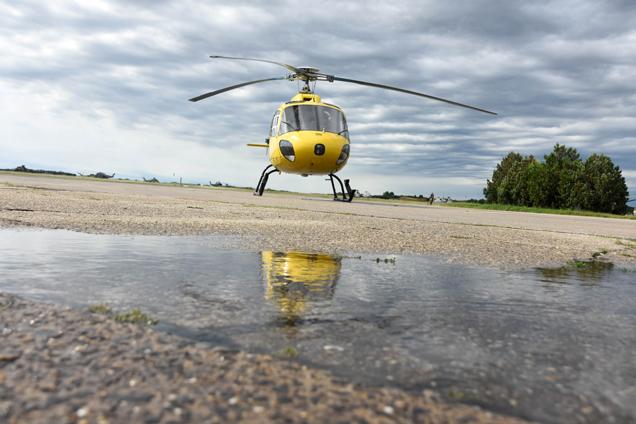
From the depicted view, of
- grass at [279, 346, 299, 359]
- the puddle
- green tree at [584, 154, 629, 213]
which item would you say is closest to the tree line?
green tree at [584, 154, 629, 213]

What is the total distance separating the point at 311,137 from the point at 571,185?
55.3 m

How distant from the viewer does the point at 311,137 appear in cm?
1906

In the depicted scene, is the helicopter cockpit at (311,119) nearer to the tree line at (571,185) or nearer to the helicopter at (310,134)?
the helicopter at (310,134)

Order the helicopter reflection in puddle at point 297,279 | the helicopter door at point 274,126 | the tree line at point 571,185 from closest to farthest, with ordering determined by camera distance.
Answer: the helicopter reflection in puddle at point 297,279 → the helicopter door at point 274,126 → the tree line at point 571,185

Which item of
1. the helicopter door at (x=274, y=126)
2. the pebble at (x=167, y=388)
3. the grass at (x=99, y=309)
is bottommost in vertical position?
the pebble at (x=167, y=388)

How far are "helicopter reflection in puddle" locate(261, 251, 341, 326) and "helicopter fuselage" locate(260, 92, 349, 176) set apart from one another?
13.2 meters

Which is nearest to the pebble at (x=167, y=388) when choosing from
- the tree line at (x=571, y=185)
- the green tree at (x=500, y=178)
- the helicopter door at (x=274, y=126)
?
the helicopter door at (x=274, y=126)

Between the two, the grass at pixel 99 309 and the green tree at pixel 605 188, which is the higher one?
the green tree at pixel 605 188

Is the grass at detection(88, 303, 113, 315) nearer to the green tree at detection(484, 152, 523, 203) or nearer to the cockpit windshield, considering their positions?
the cockpit windshield

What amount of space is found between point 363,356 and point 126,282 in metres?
2.35

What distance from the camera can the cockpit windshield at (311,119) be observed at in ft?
63.8

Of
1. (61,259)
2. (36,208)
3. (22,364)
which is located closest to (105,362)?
(22,364)

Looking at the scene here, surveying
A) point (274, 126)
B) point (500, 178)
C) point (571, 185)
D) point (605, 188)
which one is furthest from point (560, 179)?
point (274, 126)

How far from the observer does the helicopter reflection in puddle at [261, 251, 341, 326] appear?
3488 millimetres
